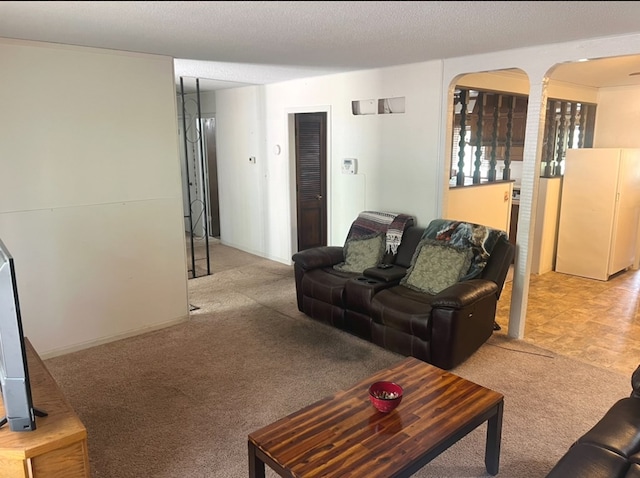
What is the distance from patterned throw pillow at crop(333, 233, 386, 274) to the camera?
4.24 metres

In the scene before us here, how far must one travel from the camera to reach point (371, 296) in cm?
366

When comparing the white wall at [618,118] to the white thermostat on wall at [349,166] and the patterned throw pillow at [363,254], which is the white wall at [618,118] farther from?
the patterned throw pillow at [363,254]

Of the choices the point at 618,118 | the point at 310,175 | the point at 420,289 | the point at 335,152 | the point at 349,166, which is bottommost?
the point at 420,289

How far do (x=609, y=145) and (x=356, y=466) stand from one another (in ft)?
19.5

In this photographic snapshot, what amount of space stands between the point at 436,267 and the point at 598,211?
2.89 m

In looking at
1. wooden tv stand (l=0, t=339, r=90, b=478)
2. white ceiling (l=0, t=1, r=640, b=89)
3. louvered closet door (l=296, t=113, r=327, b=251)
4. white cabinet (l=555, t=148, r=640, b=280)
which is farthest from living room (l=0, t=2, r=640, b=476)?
white cabinet (l=555, t=148, r=640, b=280)

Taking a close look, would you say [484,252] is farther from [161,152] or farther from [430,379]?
[161,152]

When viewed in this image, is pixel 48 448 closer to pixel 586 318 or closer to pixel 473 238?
pixel 473 238

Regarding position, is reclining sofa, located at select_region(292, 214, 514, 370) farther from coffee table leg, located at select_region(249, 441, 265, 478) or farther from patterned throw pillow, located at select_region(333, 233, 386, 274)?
coffee table leg, located at select_region(249, 441, 265, 478)

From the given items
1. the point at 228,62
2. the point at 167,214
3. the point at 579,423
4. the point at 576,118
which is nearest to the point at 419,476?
the point at 579,423

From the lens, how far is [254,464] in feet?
6.52

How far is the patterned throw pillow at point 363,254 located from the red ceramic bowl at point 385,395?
6.55ft

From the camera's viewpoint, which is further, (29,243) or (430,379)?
(29,243)

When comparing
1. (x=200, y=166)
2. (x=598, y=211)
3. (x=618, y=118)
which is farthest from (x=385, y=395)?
(x=200, y=166)
